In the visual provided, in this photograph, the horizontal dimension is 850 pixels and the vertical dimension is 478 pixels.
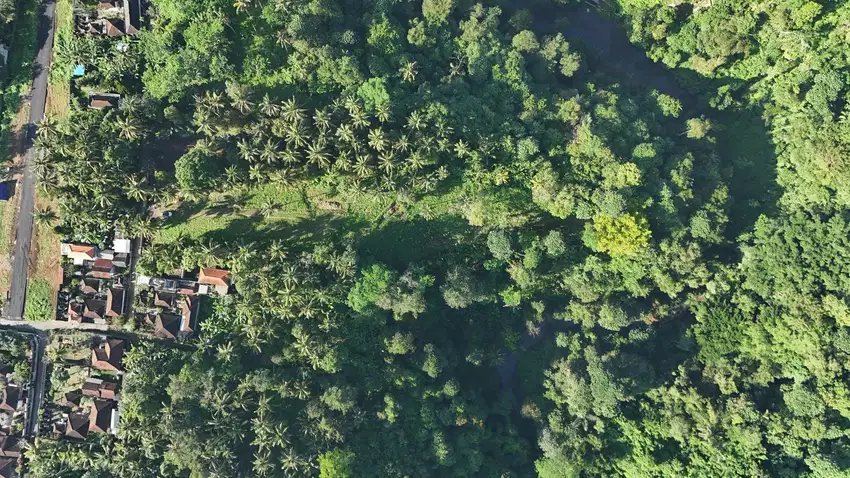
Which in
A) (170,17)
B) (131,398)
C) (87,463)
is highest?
(170,17)

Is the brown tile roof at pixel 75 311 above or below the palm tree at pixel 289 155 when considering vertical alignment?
below

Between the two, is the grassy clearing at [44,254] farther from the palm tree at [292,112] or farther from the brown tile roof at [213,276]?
the palm tree at [292,112]

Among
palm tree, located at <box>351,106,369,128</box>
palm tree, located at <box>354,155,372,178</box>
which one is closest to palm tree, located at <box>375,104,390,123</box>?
palm tree, located at <box>351,106,369,128</box>

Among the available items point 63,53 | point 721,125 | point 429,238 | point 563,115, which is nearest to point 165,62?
point 63,53

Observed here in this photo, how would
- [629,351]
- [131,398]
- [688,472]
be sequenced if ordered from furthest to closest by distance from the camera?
[629,351]
[688,472]
[131,398]

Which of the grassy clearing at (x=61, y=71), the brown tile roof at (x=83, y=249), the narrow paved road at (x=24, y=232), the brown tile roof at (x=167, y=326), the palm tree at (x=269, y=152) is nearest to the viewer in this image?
the palm tree at (x=269, y=152)

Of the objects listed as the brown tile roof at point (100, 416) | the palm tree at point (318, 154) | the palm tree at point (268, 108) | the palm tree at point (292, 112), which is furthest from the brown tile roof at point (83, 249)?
the palm tree at point (318, 154)

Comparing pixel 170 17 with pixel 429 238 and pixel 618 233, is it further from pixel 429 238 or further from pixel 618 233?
pixel 618 233
